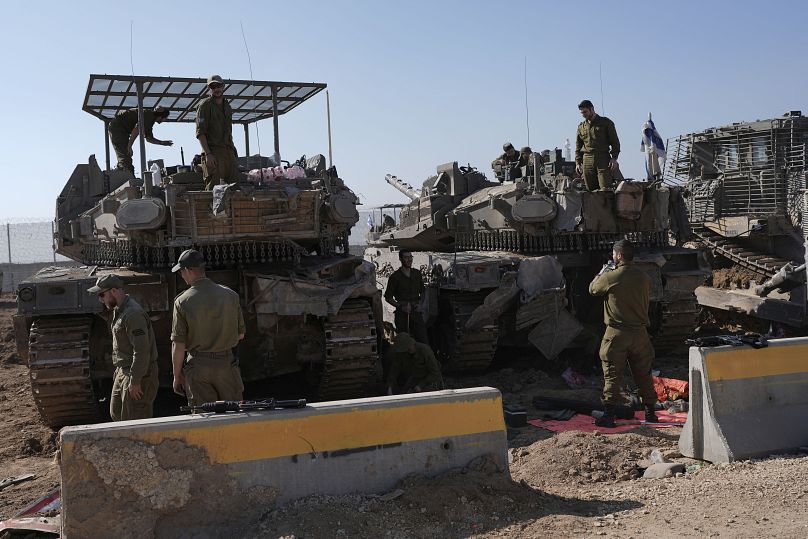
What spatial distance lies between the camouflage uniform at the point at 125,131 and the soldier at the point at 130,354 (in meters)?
4.82

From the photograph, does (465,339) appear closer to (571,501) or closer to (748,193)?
(571,501)

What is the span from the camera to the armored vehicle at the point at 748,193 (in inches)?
748

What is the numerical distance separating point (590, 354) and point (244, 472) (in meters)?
8.05

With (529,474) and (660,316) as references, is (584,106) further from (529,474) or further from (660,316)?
(529,474)

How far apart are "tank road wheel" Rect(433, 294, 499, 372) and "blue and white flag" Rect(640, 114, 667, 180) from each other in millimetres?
3445

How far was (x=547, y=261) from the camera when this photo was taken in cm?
1065

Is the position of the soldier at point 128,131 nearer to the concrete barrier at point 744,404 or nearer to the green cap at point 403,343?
the green cap at point 403,343

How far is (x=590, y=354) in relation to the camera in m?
→ 12.0

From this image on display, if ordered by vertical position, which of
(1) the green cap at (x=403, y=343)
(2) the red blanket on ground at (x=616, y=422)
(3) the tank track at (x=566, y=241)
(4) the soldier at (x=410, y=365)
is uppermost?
(3) the tank track at (x=566, y=241)

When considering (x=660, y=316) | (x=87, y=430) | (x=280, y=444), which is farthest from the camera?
(x=660, y=316)

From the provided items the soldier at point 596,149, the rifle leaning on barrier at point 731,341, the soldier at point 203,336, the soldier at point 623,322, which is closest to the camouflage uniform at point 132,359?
the soldier at point 203,336

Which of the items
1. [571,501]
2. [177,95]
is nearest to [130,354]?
[571,501]

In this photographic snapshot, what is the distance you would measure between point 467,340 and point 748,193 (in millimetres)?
14418

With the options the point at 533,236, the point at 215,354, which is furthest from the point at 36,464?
the point at 533,236
